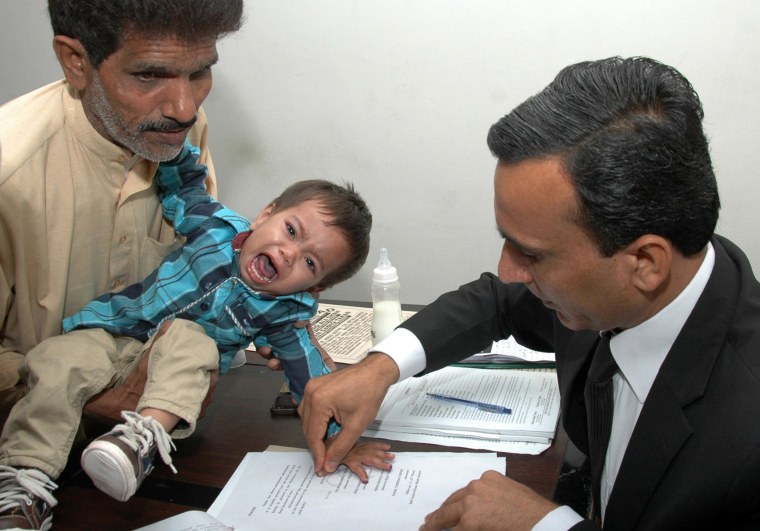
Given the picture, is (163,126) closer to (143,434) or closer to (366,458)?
(143,434)

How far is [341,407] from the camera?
1269mm

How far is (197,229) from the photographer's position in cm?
167

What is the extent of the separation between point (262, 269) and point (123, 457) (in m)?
0.63

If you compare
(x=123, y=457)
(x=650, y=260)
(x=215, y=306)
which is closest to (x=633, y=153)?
(x=650, y=260)

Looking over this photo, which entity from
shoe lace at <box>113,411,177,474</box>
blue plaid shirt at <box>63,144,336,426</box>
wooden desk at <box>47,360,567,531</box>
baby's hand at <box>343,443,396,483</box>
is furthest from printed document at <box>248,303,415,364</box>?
shoe lace at <box>113,411,177,474</box>

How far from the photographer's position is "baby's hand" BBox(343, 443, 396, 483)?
119cm

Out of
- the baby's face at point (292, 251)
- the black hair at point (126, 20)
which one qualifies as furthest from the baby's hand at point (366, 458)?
the black hair at point (126, 20)

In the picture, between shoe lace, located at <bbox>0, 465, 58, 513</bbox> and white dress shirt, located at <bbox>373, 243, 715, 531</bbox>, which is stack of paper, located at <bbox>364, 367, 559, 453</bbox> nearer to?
white dress shirt, located at <bbox>373, 243, 715, 531</bbox>

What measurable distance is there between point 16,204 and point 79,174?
17 cm

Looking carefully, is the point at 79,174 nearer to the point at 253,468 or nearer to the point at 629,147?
the point at 253,468

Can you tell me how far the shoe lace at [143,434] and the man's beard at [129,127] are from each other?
0.62 m

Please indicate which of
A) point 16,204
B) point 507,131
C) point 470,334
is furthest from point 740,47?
point 16,204

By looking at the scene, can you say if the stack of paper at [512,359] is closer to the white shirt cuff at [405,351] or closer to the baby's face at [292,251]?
the white shirt cuff at [405,351]

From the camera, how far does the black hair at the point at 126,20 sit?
130 centimetres
